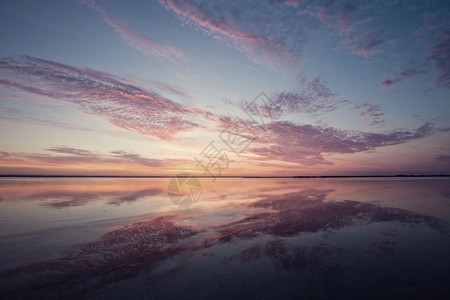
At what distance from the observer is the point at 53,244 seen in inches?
337

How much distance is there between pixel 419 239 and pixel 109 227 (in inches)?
608

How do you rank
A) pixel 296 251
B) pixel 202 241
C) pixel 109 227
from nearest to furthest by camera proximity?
pixel 296 251, pixel 202 241, pixel 109 227

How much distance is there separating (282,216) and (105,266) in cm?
1079

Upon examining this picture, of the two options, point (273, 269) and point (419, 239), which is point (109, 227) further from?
point (419, 239)

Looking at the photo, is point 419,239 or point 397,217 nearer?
point 419,239

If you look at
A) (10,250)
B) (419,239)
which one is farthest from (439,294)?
(10,250)

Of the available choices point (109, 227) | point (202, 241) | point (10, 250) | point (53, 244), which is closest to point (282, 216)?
point (202, 241)

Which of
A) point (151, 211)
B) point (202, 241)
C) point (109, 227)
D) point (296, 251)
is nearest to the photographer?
point (296, 251)

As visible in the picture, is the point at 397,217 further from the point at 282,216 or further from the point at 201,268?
the point at 201,268

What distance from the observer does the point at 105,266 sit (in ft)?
22.1

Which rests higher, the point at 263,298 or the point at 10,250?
the point at 10,250

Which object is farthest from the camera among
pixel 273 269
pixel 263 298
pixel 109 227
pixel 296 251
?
pixel 109 227

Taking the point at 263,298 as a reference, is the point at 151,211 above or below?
above

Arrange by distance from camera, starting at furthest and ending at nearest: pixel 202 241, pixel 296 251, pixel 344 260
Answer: pixel 202 241
pixel 296 251
pixel 344 260
